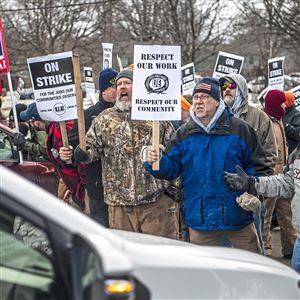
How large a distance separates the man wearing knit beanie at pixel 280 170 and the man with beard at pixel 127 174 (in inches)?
81.8

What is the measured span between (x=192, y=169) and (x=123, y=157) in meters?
0.73

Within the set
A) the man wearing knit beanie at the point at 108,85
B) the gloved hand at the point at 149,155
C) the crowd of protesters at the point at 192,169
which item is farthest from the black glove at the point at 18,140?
the gloved hand at the point at 149,155

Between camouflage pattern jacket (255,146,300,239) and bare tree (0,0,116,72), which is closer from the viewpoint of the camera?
camouflage pattern jacket (255,146,300,239)

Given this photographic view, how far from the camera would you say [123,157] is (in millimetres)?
5203

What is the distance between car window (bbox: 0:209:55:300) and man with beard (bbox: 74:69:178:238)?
8.80 feet

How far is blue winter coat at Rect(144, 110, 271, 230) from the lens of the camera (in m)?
4.64

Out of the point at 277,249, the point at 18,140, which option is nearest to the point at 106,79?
the point at 18,140

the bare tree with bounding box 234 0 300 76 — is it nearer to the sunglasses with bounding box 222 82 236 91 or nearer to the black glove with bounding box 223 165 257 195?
the sunglasses with bounding box 222 82 236 91

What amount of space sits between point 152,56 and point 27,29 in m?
21.3

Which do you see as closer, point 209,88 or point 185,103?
point 209,88

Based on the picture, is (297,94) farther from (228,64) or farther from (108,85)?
(108,85)

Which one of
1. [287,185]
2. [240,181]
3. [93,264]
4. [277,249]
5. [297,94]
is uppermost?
[93,264]

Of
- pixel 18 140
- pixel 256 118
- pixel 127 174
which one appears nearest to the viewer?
pixel 127 174

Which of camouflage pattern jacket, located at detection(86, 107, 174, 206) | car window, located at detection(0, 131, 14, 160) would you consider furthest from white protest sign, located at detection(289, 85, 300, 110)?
camouflage pattern jacket, located at detection(86, 107, 174, 206)
